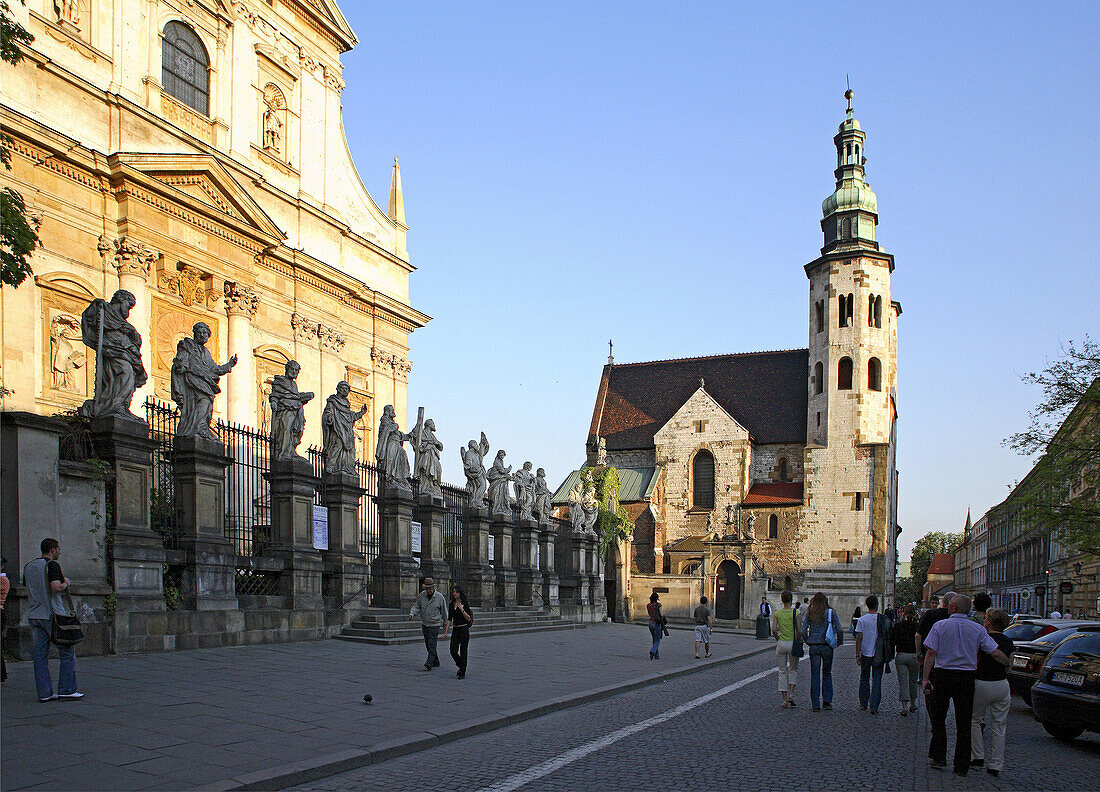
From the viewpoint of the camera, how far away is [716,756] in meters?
8.95

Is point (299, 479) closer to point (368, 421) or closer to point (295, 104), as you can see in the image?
point (368, 421)

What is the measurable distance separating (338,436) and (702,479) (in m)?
42.1

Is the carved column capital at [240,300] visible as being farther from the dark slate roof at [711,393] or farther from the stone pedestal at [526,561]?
the dark slate roof at [711,393]

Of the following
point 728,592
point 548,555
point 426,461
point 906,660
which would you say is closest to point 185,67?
point 426,461

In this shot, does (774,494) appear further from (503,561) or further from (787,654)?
(787,654)

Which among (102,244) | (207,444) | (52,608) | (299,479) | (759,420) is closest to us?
(52,608)

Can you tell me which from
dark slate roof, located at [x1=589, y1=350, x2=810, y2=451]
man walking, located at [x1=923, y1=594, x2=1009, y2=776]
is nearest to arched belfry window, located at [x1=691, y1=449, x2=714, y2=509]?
dark slate roof, located at [x1=589, y1=350, x2=810, y2=451]

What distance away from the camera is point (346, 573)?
1856 centimetres

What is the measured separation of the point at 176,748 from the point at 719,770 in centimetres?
451

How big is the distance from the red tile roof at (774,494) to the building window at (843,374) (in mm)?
6146

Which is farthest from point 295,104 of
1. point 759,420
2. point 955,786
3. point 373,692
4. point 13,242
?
point 759,420

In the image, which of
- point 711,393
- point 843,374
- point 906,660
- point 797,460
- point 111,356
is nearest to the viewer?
point 906,660

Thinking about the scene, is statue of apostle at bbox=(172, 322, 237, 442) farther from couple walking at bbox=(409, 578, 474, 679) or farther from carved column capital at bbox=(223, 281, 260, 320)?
carved column capital at bbox=(223, 281, 260, 320)

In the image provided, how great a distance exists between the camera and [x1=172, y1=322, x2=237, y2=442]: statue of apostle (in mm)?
15367
